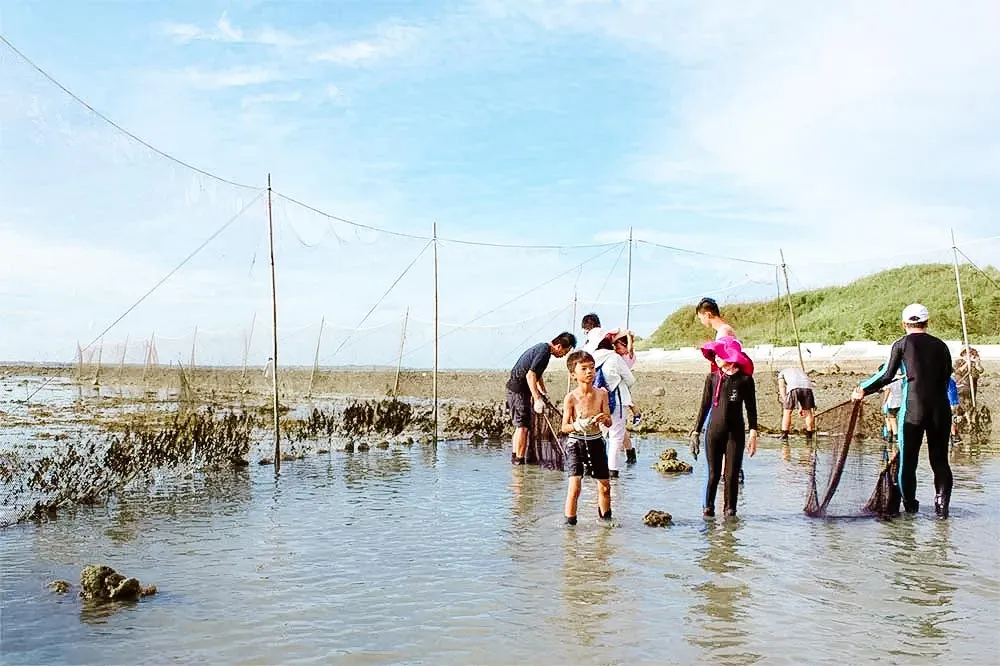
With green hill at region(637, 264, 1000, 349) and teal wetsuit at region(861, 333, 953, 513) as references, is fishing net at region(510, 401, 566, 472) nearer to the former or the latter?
teal wetsuit at region(861, 333, 953, 513)

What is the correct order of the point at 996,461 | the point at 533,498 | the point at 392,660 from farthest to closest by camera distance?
1. the point at 996,461
2. the point at 533,498
3. the point at 392,660

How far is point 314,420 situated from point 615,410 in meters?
7.05

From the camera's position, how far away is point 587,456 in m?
8.18

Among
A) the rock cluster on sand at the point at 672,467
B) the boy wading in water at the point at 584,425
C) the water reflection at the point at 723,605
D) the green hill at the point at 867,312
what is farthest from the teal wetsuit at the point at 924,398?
the green hill at the point at 867,312

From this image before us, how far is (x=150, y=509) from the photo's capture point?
9.27 m

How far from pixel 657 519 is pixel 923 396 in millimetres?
2835

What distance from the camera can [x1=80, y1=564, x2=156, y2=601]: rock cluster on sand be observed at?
5.89 metres

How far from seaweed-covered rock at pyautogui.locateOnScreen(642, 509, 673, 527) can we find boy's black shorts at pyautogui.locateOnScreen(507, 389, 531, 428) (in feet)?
13.8

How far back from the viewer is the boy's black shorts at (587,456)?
321 inches

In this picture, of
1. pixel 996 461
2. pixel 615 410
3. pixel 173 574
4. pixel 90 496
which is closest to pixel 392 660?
pixel 173 574

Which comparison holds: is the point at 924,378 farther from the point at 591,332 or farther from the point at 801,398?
the point at 801,398

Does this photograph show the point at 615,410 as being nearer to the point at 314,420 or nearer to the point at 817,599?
the point at 817,599

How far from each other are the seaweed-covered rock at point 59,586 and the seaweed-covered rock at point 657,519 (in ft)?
16.0

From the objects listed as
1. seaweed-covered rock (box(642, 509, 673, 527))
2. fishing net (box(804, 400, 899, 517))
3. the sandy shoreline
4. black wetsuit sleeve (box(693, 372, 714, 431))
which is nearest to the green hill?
the sandy shoreline
